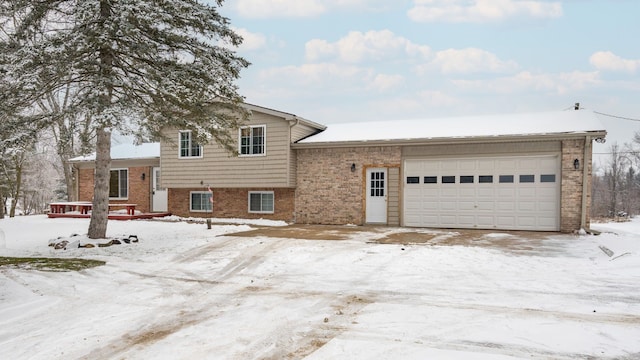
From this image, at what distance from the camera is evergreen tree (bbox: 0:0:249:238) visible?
9531mm

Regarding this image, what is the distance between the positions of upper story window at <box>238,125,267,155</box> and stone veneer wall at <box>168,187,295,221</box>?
1.66 meters

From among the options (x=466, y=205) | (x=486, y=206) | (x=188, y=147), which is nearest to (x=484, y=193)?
(x=486, y=206)

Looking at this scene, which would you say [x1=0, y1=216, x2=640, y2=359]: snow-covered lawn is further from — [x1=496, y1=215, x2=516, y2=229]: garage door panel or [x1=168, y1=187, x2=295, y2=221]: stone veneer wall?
[x1=168, y1=187, x2=295, y2=221]: stone veneer wall

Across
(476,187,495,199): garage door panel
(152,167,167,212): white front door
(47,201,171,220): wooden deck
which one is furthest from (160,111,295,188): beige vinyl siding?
(476,187,495,199): garage door panel

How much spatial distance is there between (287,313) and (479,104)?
38.7 meters

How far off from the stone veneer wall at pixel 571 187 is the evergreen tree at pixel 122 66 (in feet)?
33.4

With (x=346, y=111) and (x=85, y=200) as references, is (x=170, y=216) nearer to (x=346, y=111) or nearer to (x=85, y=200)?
(x=85, y=200)

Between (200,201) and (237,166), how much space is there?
2933 mm

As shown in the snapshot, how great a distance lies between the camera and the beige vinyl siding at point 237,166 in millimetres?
17172

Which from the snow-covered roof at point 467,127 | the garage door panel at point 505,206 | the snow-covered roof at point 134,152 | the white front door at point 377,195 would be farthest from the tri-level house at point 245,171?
the garage door panel at point 505,206

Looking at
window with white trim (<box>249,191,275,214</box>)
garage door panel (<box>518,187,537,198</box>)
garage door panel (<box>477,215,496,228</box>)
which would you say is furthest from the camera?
window with white trim (<box>249,191,275,214</box>)

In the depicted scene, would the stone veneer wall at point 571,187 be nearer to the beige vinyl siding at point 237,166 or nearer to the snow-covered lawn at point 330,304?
the snow-covered lawn at point 330,304

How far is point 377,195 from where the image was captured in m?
16.3

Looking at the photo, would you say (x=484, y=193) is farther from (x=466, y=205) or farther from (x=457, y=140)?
(x=457, y=140)
